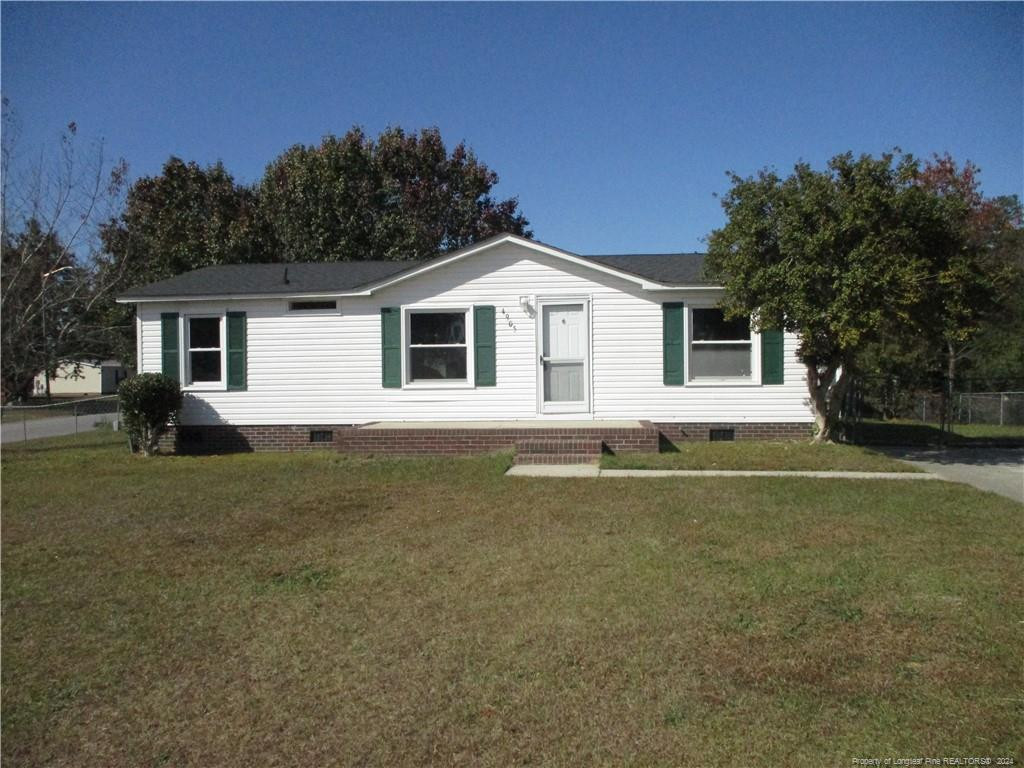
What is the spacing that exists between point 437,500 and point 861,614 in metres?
4.85

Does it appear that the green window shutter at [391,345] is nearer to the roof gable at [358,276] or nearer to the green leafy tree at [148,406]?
the roof gable at [358,276]

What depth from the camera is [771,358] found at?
1385cm

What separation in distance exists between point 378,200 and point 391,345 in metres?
14.7

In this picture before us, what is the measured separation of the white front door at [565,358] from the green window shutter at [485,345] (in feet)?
2.76

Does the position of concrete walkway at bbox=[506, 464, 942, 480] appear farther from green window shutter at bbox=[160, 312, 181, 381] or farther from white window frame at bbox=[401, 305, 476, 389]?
green window shutter at bbox=[160, 312, 181, 381]

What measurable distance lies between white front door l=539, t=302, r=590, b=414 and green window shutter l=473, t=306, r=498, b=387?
2.76ft

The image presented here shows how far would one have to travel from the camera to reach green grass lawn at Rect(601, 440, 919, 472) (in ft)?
35.8

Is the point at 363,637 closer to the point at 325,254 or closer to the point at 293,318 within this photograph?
the point at 293,318

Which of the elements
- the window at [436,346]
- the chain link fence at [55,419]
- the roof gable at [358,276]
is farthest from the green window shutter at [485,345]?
the chain link fence at [55,419]

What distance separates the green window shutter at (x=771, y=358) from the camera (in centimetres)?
1376

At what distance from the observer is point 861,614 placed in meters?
4.99

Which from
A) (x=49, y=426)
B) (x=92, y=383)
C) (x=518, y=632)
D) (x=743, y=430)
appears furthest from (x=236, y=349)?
(x=92, y=383)

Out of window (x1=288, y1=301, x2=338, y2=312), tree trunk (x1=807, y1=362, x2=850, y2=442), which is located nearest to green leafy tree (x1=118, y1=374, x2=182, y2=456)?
window (x1=288, y1=301, x2=338, y2=312)

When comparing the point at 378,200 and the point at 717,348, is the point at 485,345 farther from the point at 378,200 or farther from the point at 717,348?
the point at 378,200
